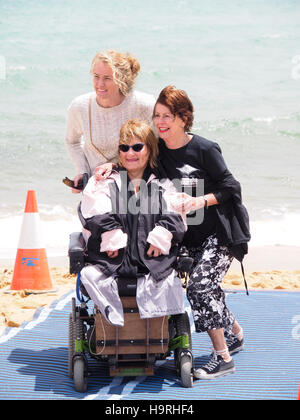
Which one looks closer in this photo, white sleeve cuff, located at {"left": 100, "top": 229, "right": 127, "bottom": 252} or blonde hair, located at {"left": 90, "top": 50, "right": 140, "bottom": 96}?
white sleeve cuff, located at {"left": 100, "top": 229, "right": 127, "bottom": 252}

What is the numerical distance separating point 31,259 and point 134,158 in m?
2.49

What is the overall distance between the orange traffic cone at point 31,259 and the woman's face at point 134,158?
2276mm

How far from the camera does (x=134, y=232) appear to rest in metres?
3.69

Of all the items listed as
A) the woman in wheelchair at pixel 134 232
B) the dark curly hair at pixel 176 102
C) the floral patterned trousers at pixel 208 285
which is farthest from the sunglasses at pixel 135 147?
the floral patterned trousers at pixel 208 285

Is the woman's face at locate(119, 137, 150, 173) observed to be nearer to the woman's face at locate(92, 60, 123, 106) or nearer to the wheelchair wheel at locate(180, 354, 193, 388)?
the woman's face at locate(92, 60, 123, 106)

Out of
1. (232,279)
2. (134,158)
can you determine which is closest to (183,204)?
(134,158)

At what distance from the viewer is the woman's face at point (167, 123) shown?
3777 mm

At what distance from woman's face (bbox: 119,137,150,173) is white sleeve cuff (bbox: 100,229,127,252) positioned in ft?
1.30

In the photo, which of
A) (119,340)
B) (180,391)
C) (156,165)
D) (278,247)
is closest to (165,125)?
(156,165)

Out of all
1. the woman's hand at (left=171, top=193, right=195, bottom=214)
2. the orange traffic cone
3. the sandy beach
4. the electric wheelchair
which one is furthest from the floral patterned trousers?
the orange traffic cone

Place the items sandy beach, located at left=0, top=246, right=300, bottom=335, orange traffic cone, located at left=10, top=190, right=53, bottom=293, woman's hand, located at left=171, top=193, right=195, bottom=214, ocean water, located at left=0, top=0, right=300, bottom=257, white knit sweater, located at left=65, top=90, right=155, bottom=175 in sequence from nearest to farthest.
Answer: woman's hand, located at left=171, top=193, right=195, bottom=214 → white knit sweater, located at left=65, top=90, right=155, bottom=175 → sandy beach, located at left=0, top=246, right=300, bottom=335 → orange traffic cone, located at left=10, top=190, right=53, bottom=293 → ocean water, located at left=0, top=0, right=300, bottom=257

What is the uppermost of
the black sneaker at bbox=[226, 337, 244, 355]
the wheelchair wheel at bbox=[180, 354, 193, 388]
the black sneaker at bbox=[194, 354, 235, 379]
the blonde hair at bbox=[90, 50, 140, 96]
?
the blonde hair at bbox=[90, 50, 140, 96]

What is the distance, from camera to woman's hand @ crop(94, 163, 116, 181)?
148 inches
